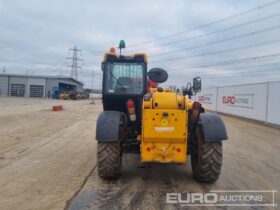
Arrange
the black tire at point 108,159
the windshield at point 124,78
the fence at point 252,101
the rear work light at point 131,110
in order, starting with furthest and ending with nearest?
the fence at point 252,101 → the windshield at point 124,78 → the rear work light at point 131,110 → the black tire at point 108,159

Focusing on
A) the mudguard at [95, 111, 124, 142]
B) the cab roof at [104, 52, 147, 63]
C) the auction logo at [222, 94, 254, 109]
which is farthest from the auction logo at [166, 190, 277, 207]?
the auction logo at [222, 94, 254, 109]

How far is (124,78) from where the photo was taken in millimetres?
7312

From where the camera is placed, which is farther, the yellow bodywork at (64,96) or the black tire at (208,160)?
the yellow bodywork at (64,96)

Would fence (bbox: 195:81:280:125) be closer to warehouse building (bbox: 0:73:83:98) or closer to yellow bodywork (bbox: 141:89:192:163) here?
yellow bodywork (bbox: 141:89:192:163)

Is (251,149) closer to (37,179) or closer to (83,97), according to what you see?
(37,179)

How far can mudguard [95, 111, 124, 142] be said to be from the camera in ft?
20.4

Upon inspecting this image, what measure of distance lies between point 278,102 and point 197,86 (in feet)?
42.6

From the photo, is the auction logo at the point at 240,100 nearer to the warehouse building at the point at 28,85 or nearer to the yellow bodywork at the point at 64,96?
the yellow bodywork at the point at 64,96

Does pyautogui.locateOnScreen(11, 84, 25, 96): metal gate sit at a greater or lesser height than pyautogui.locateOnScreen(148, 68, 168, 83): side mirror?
greater

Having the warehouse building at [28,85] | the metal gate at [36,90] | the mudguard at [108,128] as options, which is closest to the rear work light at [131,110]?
the mudguard at [108,128]

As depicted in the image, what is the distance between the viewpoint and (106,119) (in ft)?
21.1

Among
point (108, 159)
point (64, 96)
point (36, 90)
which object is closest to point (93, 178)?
point (108, 159)

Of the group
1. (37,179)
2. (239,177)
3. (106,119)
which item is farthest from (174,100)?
(37,179)

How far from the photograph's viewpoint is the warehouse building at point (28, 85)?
76.1m
